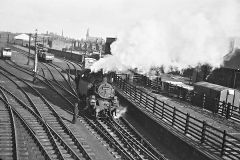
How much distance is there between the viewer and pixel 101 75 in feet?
65.0

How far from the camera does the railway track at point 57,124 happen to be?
13.8m

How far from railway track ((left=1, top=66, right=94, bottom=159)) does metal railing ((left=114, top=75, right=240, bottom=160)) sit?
4984 millimetres

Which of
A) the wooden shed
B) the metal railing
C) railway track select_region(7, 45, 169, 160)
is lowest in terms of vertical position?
railway track select_region(7, 45, 169, 160)

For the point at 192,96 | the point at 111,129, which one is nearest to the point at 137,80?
the point at 192,96

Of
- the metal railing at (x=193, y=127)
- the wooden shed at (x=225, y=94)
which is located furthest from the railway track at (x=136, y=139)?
the wooden shed at (x=225, y=94)

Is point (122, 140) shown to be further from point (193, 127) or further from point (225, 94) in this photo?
point (225, 94)

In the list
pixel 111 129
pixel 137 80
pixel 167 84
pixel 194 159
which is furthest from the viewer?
pixel 137 80

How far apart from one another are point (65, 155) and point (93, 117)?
20.2ft

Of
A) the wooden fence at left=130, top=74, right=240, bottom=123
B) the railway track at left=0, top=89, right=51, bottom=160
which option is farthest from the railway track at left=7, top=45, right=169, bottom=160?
the wooden fence at left=130, top=74, right=240, bottom=123

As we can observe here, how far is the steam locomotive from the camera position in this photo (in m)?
18.8

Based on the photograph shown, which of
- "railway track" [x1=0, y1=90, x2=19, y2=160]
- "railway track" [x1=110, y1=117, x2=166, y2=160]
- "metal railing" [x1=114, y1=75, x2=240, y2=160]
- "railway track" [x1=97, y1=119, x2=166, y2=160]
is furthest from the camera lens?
"railway track" [x1=110, y1=117, x2=166, y2=160]

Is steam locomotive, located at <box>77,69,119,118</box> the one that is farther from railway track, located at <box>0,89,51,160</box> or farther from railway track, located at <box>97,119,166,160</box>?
railway track, located at <box>0,89,51,160</box>

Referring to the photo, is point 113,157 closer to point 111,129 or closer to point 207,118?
point 111,129

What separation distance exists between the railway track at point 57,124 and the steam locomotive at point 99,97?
2099 mm
